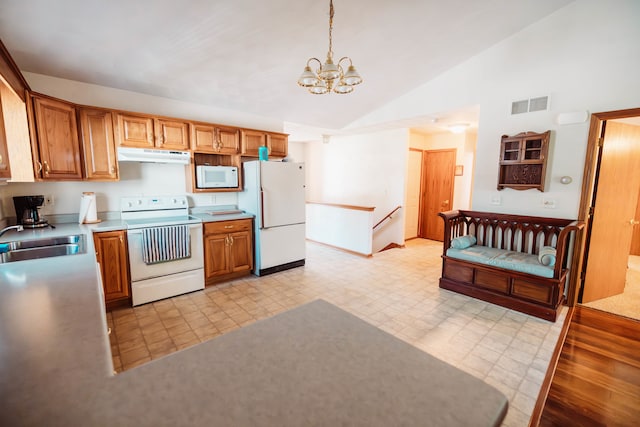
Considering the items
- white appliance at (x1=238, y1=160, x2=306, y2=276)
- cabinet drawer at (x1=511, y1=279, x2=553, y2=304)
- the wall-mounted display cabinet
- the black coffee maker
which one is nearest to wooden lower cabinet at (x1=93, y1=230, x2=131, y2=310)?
the black coffee maker

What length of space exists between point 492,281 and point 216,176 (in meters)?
3.76

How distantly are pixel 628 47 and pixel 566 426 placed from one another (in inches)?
136

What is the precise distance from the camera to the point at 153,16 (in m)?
2.32

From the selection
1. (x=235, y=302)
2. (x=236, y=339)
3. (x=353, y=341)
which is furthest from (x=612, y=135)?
(x=235, y=302)

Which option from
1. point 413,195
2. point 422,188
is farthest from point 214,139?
point 422,188

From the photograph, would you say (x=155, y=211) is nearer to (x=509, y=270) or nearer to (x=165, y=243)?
(x=165, y=243)

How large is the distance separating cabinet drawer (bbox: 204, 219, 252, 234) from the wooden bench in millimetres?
2698

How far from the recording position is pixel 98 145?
3.06 meters

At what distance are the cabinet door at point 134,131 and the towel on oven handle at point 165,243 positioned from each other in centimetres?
104

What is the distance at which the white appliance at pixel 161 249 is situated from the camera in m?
3.09

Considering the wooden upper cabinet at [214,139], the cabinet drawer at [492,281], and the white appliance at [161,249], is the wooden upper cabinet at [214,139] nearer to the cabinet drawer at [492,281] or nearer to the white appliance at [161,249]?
the white appliance at [161,249]

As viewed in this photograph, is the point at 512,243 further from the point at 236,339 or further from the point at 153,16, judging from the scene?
the point at 153,16

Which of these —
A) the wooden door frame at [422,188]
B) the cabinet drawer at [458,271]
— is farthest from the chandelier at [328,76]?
the wooden door frame at [422,188]

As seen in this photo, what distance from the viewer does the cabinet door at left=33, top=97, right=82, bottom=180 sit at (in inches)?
102
